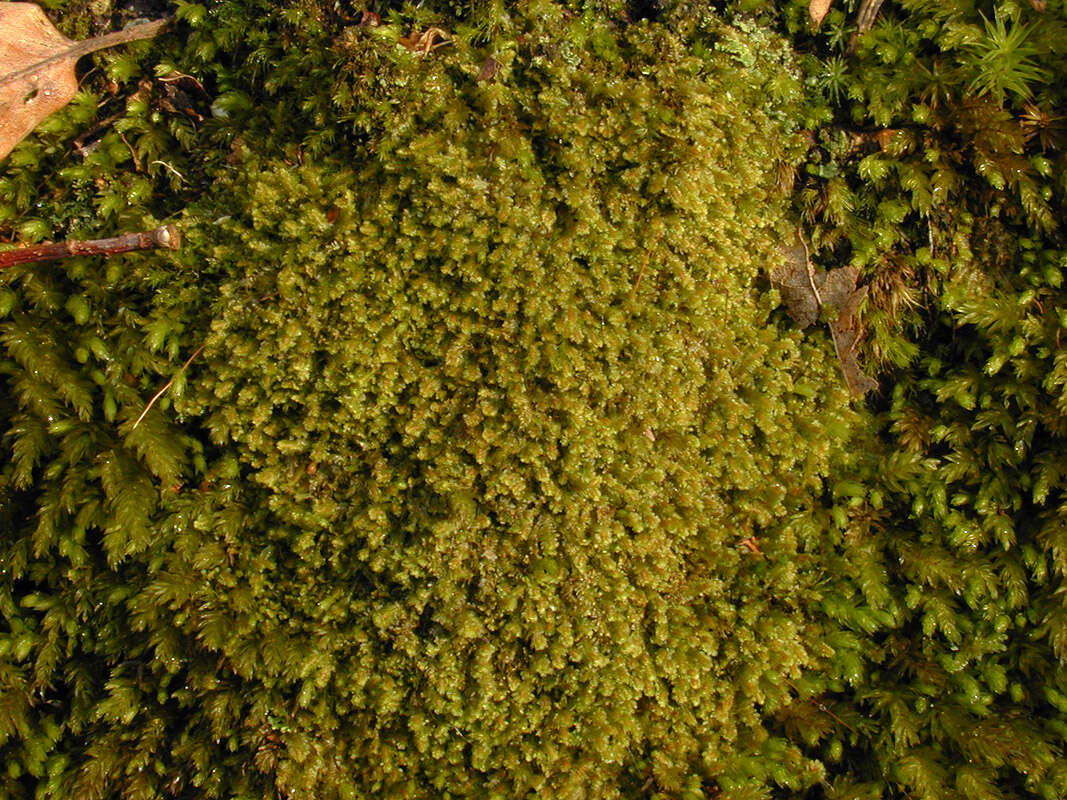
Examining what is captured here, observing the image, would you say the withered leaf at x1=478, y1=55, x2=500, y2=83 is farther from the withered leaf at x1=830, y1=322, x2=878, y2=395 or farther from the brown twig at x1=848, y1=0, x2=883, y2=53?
the withered leaf at x1=830, y1=322, x2=878, y2=395

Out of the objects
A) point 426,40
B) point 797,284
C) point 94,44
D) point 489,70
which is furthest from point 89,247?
point 797,284

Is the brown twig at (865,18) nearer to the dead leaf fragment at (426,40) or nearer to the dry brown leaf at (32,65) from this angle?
the dead leaf fragment at (426,40)

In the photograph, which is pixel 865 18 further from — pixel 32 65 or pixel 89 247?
pixel 32 65

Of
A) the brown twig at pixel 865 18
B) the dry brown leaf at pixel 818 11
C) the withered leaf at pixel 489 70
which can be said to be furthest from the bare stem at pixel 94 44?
the brown twig at pixel 865 18

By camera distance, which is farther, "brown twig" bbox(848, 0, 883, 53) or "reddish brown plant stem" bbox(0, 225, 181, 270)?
"brown twig" bbox(848, 0, 883, 53)

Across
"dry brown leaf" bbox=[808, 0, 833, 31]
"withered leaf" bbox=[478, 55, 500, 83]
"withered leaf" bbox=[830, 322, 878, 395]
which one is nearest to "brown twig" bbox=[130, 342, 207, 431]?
"withered leaf" bbox=[478, 55, 500, 83]
